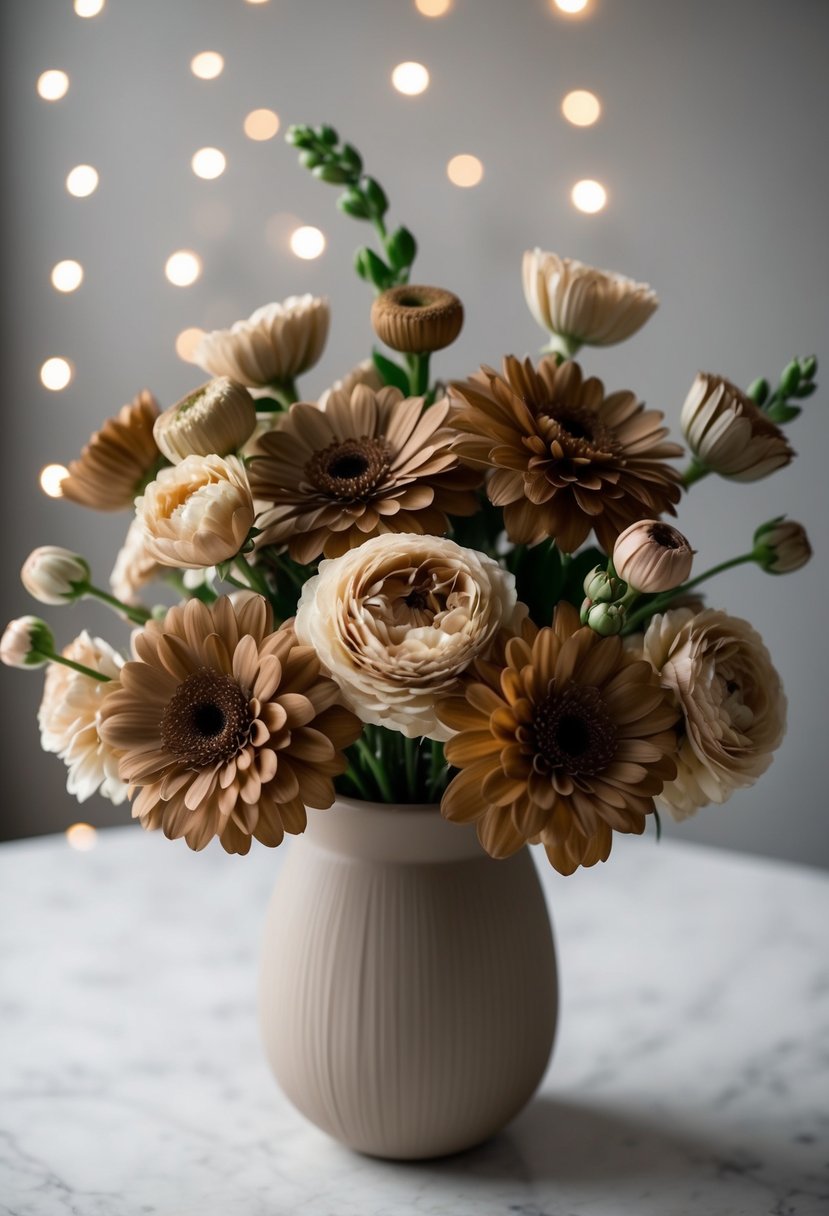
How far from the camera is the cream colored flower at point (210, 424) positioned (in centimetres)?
61

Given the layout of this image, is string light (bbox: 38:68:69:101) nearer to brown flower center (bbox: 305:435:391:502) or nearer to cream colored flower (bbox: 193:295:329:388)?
cream colored flower (bbox: 193:295:329:388)

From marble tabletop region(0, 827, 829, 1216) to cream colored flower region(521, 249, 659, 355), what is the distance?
48 cm

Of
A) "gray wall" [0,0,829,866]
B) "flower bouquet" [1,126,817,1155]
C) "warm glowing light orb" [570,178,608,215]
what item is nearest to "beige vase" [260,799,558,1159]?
"flower bouquet" [1,126,817,1155]

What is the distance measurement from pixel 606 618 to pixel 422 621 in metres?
0.08

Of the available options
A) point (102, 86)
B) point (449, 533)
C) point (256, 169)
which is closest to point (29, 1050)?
point (449, 533)

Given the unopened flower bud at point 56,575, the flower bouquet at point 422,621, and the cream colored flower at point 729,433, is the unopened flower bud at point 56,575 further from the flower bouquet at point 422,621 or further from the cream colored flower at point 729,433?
the cream colored flower at point 729,433

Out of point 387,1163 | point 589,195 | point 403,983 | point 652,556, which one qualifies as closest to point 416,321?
point 652,556

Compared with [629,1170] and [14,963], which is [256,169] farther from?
[629,1170]

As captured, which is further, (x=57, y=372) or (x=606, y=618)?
(x=57, y=372)

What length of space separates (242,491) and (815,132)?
848 mm

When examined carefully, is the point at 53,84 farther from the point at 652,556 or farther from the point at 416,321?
the point at 652,556

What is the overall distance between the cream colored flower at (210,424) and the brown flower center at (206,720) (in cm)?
12

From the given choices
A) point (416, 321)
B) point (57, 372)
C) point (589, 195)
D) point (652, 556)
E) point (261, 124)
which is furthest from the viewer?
point (57, 372)

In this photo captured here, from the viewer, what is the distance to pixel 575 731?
54cm
